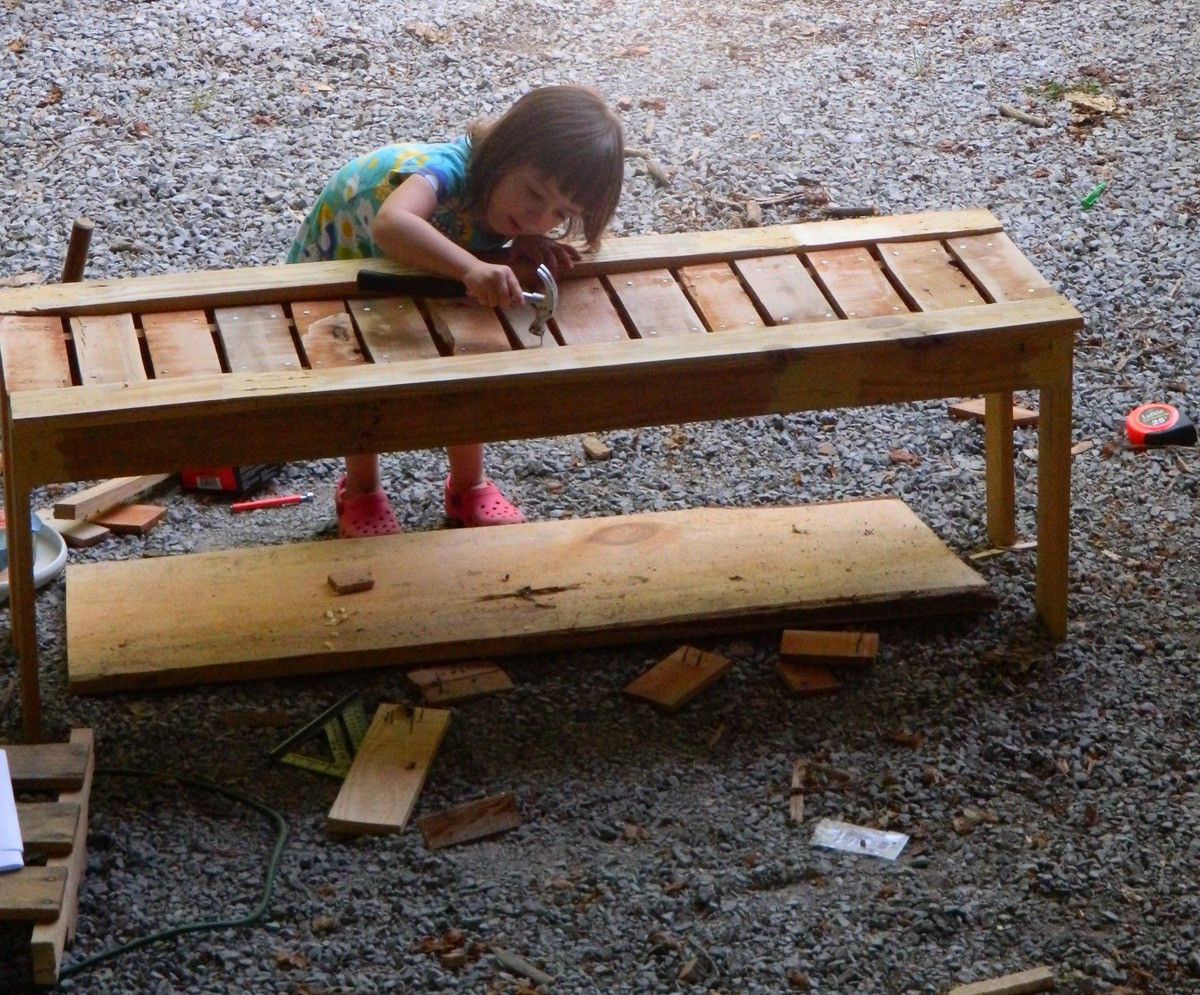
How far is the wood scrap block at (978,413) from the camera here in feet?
13.5

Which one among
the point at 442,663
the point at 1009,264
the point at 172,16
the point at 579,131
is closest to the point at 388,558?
the point at 442,663

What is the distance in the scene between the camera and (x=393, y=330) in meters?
2.93

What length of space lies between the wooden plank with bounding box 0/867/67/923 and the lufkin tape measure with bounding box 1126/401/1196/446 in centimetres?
288

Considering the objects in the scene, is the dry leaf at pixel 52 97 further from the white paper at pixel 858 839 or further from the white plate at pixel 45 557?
the white paper at pixel 858 839

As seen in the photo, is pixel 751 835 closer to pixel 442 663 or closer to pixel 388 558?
→ pixel 442 663

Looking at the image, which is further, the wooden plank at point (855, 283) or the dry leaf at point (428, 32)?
the dry leaf at point (428, 32)

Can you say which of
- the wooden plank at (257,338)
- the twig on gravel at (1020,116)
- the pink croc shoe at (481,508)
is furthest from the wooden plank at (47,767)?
the twig on gravel at (1020,116)

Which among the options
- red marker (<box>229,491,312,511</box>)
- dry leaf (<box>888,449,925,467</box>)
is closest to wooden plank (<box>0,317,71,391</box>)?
red marker (<box>229,491,312,511</box>)

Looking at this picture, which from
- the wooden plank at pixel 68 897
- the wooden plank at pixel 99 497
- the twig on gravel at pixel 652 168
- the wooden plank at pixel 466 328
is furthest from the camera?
the twig on gravel at pixel 652 168

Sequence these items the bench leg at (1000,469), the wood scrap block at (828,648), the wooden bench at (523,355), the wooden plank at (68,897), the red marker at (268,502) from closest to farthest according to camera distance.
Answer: the wooden plank at (68,897) < the wooden bench at (523,355) < the wood scrap block at (828,648) < the bench leg at (1000,469) < the red marker at (268,502)

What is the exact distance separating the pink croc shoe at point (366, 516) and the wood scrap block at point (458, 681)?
536mm

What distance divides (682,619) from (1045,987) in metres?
1.08

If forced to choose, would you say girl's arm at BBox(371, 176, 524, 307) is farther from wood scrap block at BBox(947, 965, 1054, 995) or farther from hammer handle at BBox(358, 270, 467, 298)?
wood scrap block at BBox(947, 965, 1054, 995)

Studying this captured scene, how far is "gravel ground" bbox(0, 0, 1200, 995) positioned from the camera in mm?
2492
